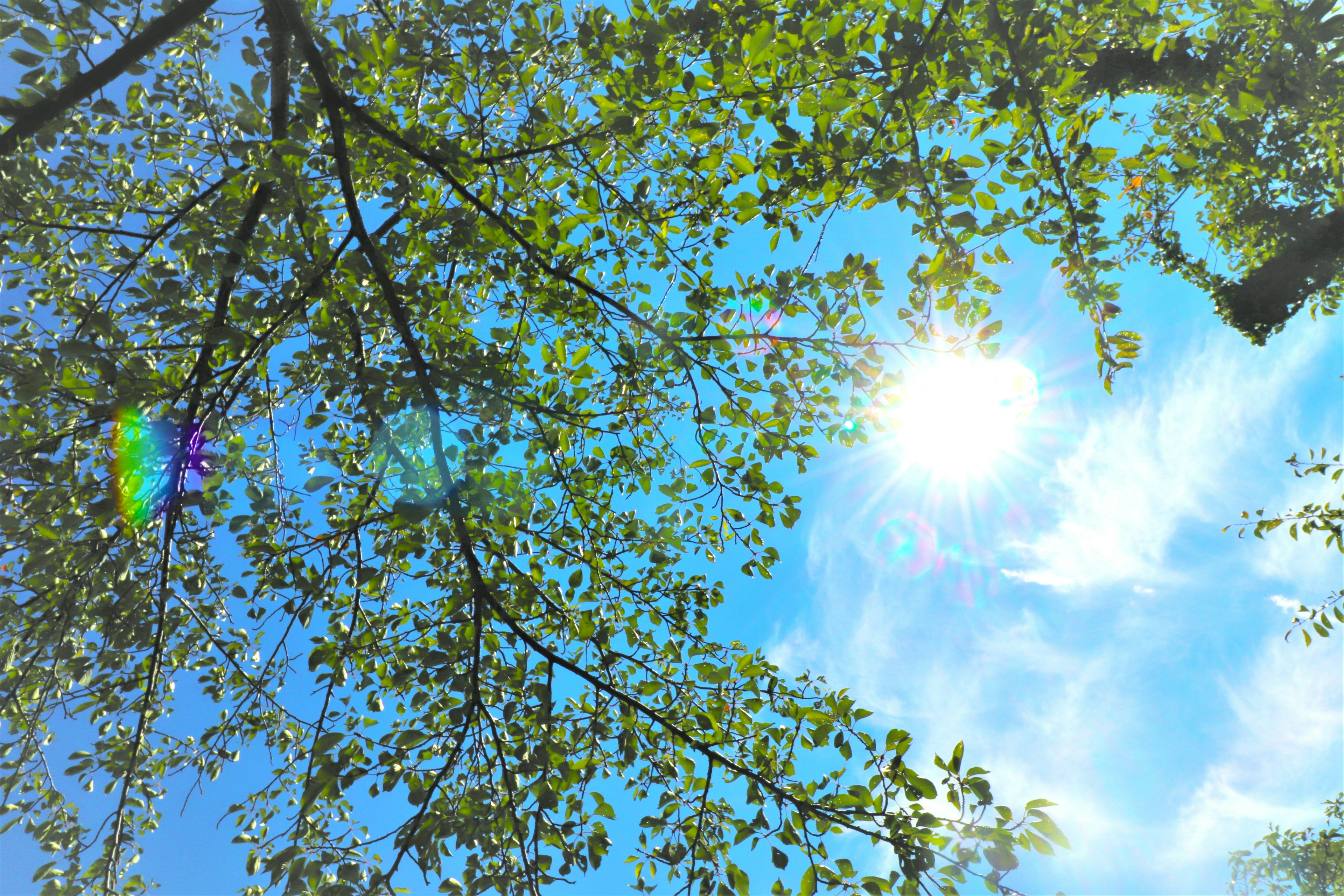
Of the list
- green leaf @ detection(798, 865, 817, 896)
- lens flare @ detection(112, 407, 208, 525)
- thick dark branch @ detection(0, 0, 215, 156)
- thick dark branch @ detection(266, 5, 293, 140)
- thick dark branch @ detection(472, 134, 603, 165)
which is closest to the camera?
green leaf @ detection(798, 865, 817, 896)

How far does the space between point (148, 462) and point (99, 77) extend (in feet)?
8.11

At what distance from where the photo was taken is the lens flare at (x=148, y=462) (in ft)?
12.6

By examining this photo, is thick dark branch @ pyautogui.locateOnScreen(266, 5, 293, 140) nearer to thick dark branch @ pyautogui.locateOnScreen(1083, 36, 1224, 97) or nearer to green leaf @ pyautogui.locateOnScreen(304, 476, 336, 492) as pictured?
green leaf @ pyautogui.locateOnScreen(304, 476, 336, 492)

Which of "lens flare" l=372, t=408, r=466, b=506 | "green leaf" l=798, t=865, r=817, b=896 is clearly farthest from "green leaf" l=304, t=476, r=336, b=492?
"green leaf" l=798, t=865, r=817, b=896

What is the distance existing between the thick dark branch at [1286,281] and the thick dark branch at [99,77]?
16.1 meters

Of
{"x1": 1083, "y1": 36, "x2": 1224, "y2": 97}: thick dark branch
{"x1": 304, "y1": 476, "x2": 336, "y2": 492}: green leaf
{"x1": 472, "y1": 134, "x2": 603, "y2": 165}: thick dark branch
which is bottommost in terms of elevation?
{"x1": 304, "y1": 476, "x2": 336, "y2": 492}: green leaf

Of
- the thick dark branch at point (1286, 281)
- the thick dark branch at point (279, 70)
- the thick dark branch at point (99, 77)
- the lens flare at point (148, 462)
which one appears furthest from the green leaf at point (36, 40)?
the thick dark branch at point (1286, 281)

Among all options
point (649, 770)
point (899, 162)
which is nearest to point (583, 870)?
point (649, 770)

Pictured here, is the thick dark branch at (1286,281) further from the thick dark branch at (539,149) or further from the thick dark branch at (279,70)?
the thick dark branch at (279,70)

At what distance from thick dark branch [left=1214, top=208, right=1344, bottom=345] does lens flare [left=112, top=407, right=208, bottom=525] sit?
16841 mm

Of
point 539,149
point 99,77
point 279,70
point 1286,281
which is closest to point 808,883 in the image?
point 539,149

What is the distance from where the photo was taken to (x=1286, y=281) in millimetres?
10984

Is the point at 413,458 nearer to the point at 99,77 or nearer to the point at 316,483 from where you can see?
the point at 316,483

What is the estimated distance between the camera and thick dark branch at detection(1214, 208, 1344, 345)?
1014cm
